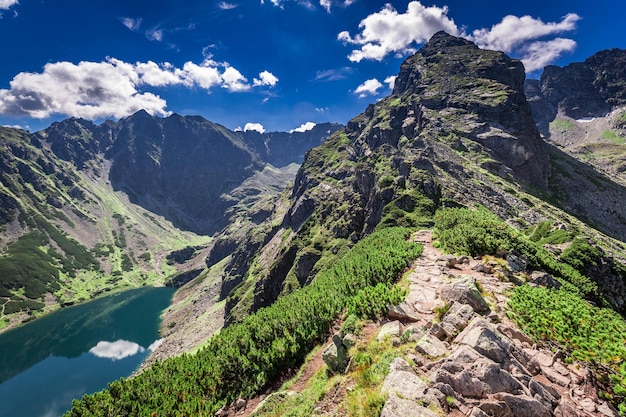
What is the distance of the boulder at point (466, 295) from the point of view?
778 inches

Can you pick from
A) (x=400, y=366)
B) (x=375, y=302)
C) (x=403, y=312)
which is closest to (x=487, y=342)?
(x=400, y=366)

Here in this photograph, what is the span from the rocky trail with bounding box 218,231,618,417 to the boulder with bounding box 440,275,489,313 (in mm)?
59

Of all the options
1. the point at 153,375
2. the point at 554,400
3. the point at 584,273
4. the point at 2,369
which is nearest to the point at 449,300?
the point at 554,400

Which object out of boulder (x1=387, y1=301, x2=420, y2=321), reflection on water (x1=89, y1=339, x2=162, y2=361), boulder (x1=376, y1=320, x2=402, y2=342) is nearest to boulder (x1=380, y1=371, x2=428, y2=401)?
boulder (x1=376, y1=320, x2=402, y2=342)

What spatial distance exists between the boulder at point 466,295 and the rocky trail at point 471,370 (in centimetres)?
6

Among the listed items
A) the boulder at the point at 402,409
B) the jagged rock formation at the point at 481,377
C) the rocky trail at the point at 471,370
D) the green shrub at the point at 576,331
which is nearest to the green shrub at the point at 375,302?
the rocky trail at the point at 471,370

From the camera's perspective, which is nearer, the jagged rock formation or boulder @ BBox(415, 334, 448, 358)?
the jagged rock formation

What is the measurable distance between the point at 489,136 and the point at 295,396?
166190 millimetres

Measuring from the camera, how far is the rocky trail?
12358 mm

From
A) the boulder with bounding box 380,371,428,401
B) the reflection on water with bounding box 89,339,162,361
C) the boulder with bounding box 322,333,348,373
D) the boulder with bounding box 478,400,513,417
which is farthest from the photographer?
the reflection on water with bounding box 89,339,162,361

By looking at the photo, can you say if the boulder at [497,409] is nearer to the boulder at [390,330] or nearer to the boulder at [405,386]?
the boulder at [405,386]

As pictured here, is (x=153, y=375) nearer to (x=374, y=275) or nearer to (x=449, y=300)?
(x=374, y=275)

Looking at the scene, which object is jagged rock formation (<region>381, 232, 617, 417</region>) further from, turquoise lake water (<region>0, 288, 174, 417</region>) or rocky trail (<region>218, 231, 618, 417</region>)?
turquoise lake water (<region>0, 288, 174, 417</region>)

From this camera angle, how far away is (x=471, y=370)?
13461mm
